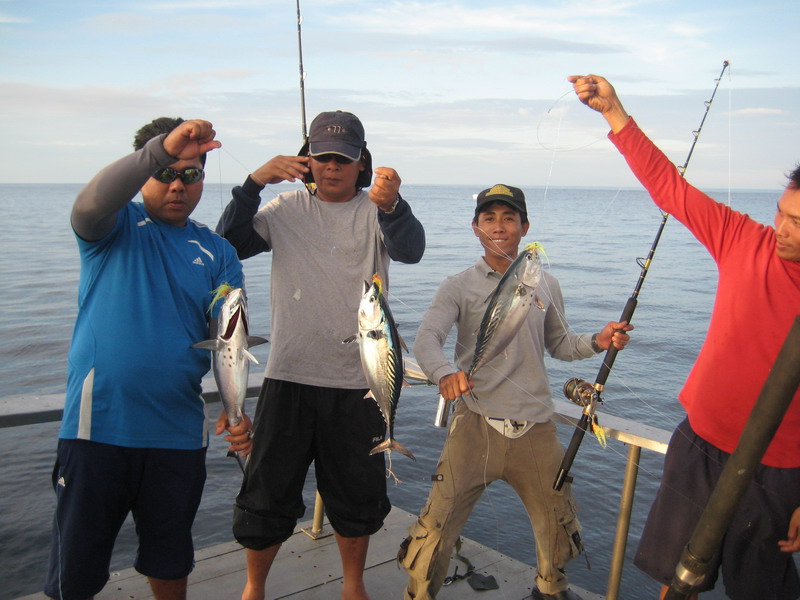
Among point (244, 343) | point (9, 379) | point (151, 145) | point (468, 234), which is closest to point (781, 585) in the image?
point (244, 343)

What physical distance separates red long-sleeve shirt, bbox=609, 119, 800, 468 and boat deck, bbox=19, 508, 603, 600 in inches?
54.7

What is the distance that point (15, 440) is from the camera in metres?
7.50

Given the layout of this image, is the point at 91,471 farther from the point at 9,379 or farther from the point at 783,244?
the point at 9,379

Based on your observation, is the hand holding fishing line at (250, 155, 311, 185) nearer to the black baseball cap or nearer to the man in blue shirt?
the black baseball cap

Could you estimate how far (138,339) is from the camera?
2559mm

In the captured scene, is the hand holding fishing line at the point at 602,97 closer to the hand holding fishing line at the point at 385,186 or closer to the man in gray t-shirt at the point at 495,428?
the man in gray t-shirt at the point at 495,428

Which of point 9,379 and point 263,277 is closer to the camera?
point 9,379

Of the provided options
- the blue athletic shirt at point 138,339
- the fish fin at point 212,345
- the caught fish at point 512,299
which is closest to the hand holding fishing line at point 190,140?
the blue athletic shirt at point 138,339

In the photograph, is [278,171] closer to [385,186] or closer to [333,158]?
[333,158]

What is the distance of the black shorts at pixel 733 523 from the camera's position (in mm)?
2533

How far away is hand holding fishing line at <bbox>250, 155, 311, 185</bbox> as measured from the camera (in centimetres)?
302

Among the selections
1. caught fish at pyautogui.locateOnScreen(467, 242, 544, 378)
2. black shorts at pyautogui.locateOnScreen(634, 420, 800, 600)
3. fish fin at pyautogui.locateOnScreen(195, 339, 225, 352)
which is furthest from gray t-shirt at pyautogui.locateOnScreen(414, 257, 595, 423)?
fish fin at pyautogui.locateOnScreen(195, 339, 225, 352)

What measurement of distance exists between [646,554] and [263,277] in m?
14.7

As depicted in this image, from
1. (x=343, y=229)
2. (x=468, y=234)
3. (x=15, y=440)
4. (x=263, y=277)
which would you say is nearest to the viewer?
(x=343, y=229)
